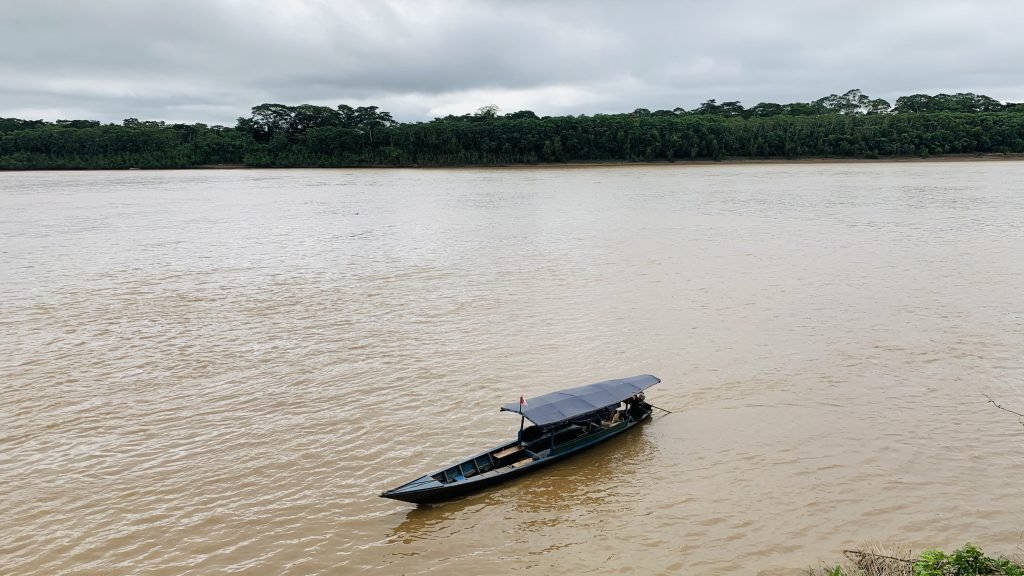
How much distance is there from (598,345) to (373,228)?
93.3 ft

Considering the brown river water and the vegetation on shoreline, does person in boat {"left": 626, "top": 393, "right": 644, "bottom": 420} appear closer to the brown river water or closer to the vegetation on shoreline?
the brown river water

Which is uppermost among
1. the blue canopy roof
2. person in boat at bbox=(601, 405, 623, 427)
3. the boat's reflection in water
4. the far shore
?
the far shore

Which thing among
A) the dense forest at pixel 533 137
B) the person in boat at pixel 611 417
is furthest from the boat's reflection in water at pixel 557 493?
the dense forest at pixel 533 137

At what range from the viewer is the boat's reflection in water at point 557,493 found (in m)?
10.7

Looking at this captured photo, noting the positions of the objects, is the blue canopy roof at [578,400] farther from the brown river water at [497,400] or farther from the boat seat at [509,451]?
the brown river water at [497,400]

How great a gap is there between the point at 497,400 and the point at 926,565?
9140mm

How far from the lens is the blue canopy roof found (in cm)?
1220

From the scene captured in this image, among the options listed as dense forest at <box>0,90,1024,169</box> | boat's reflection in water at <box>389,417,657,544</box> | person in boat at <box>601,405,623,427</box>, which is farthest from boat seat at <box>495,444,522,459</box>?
dense forest at <box>0,90,1024,169</box>

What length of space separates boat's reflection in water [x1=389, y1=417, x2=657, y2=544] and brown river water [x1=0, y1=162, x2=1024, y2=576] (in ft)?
0.19

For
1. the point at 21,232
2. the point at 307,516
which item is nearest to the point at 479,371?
the point at 307,516

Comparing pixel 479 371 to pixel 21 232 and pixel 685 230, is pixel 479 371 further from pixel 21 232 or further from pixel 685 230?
pixel 21 232

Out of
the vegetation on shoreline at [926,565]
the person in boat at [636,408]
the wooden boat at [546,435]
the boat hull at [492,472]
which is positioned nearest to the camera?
the vegetation on shoreline at [926,565]

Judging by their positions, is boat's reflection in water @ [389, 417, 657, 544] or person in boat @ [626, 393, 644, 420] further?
person in boat @ [626, 393, 644, 420]

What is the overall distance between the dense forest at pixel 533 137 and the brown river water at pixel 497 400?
76.1 m
